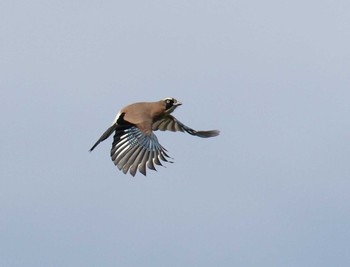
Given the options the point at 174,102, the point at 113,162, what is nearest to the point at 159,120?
the point at 174,102

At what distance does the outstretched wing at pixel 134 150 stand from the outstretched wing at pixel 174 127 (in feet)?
4.63

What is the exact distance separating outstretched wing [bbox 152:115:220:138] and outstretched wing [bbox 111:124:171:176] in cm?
141

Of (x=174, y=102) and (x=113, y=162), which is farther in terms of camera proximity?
(x=174, y=102)

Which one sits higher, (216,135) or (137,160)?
(216,135)

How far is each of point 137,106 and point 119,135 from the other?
98 centimetres

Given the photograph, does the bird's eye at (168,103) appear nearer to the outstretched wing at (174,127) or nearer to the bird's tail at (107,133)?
the outstretched wing at (174,127)

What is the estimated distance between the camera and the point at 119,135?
103ft

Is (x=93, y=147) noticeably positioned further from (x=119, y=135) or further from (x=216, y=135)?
(x=216, y=135)

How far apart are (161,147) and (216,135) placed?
9.63ft

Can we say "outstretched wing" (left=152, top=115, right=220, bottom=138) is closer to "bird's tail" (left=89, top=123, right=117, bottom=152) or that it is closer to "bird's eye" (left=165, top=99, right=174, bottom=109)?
"bird's eye" (left=165, top=99, right=174, bottom=109)

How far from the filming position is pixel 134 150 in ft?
102

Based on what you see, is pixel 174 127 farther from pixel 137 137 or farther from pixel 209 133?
pixel 137 137

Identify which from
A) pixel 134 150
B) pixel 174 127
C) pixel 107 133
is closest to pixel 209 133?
pixel 174 127

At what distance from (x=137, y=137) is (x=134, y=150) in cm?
33
